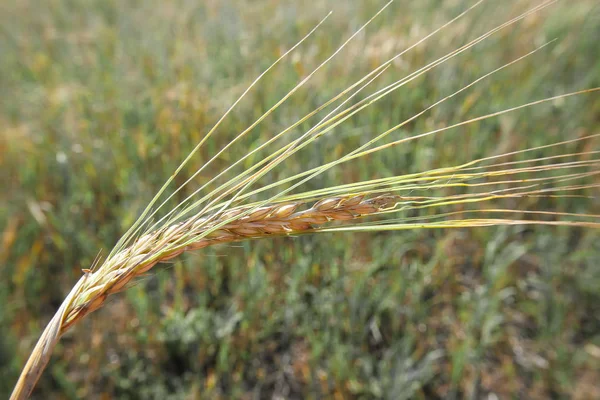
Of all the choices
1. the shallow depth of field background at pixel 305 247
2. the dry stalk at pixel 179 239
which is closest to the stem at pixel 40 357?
the dry stalk at pixel 179 239

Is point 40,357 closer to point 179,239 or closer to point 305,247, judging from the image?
point 179,239

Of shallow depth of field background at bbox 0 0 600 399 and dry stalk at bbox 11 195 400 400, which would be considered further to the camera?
shallow depth of field background at bbox 0 0 600 399

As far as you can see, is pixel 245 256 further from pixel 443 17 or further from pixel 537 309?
pixel 443 17

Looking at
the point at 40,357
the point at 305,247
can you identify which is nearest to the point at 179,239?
the point at 40,357

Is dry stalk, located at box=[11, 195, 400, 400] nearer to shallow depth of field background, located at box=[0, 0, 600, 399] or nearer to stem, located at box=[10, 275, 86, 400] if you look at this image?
stem, located at box=[10, 275, 86, 400]

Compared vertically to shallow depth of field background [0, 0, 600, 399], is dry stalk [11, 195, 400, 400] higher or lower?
higher

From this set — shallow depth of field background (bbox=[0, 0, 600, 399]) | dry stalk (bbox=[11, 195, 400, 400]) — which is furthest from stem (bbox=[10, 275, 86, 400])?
shallow depth of field background (bbox=[0, 0, 600, 399])

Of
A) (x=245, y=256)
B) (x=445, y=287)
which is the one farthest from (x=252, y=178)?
(x=445, y=287)
